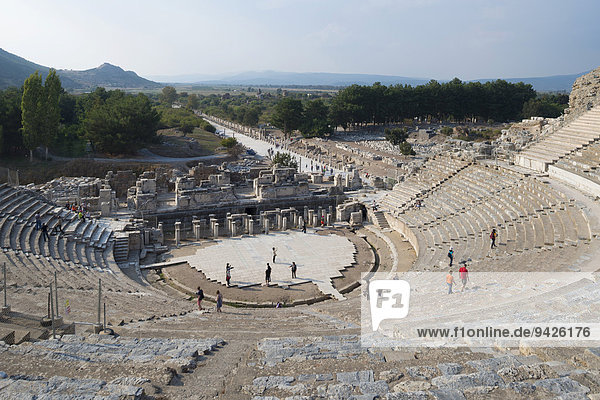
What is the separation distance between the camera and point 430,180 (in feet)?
109

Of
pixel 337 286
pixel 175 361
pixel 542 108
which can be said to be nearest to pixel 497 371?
pixel 175 361

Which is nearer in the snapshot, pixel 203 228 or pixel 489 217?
pixel 489 217

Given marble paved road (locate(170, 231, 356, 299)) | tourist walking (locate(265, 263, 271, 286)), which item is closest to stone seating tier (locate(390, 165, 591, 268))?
marble paved road (locate(170, 231, 356, 299))

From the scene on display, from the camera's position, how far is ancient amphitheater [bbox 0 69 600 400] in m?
7.86

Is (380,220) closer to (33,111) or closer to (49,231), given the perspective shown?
(49,231)

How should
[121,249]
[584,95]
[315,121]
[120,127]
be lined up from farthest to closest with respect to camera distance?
[315,121] → [120,127] → [584,95] → [121,249]

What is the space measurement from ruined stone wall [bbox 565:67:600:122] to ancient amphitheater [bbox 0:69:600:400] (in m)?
0.17

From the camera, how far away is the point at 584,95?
40.0 metres

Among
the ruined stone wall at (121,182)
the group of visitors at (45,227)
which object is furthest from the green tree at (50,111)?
the group of visitors at (45,227)

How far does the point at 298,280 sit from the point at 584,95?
3244 cm

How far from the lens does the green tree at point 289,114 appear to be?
249ft

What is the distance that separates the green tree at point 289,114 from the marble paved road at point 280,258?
49129mm

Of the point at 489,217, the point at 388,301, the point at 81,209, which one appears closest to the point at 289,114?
the point at 81,209

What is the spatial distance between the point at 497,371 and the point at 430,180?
86.8ft
